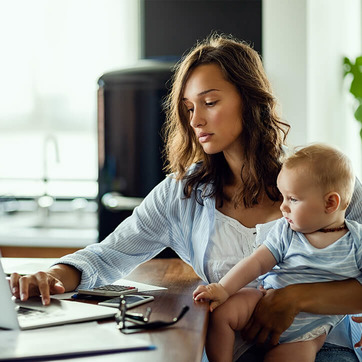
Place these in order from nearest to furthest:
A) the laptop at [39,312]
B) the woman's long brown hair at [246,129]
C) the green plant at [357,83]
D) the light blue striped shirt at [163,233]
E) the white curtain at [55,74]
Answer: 1. the laptop at [39,312]
2. the light blue striped shirt at [163,233]
3. the woman's long brown hair at [246,129]
4. the green plant at [357,83]
5. the white curtain at [55,74]

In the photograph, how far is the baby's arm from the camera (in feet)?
5.19

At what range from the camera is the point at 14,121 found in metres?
4.41

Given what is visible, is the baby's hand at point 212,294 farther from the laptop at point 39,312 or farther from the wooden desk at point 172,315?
the laptop at point 39,312

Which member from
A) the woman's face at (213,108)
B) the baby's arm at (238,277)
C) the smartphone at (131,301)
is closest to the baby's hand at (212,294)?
the baby's arm at (238,277)

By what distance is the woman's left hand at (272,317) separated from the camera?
1.64m

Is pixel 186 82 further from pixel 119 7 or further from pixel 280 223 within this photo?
pixel 119 7

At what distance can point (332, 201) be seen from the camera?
65.0 inches

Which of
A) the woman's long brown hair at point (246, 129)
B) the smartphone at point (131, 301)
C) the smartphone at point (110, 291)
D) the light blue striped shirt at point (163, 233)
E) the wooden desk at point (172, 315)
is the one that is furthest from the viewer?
the woman's long brown hair at point (246, 129)

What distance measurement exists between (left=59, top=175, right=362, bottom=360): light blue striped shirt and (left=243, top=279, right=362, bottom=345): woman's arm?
0.66 feet

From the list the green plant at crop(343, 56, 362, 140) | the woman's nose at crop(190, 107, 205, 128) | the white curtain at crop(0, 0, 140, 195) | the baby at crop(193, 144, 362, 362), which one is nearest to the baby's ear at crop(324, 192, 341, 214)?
the baby at crop(193, 144, 362, 362)

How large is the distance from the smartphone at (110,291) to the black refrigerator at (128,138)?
1.57 m

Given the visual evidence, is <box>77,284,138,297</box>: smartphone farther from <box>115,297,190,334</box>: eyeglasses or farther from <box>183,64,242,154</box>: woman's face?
<box>183,64,242,154</box>: woman's face

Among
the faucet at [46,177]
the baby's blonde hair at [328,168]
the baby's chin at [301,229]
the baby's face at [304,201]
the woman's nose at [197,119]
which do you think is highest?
the woman's nose at [197,119]

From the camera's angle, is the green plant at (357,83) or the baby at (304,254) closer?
the baby at (304,254)
